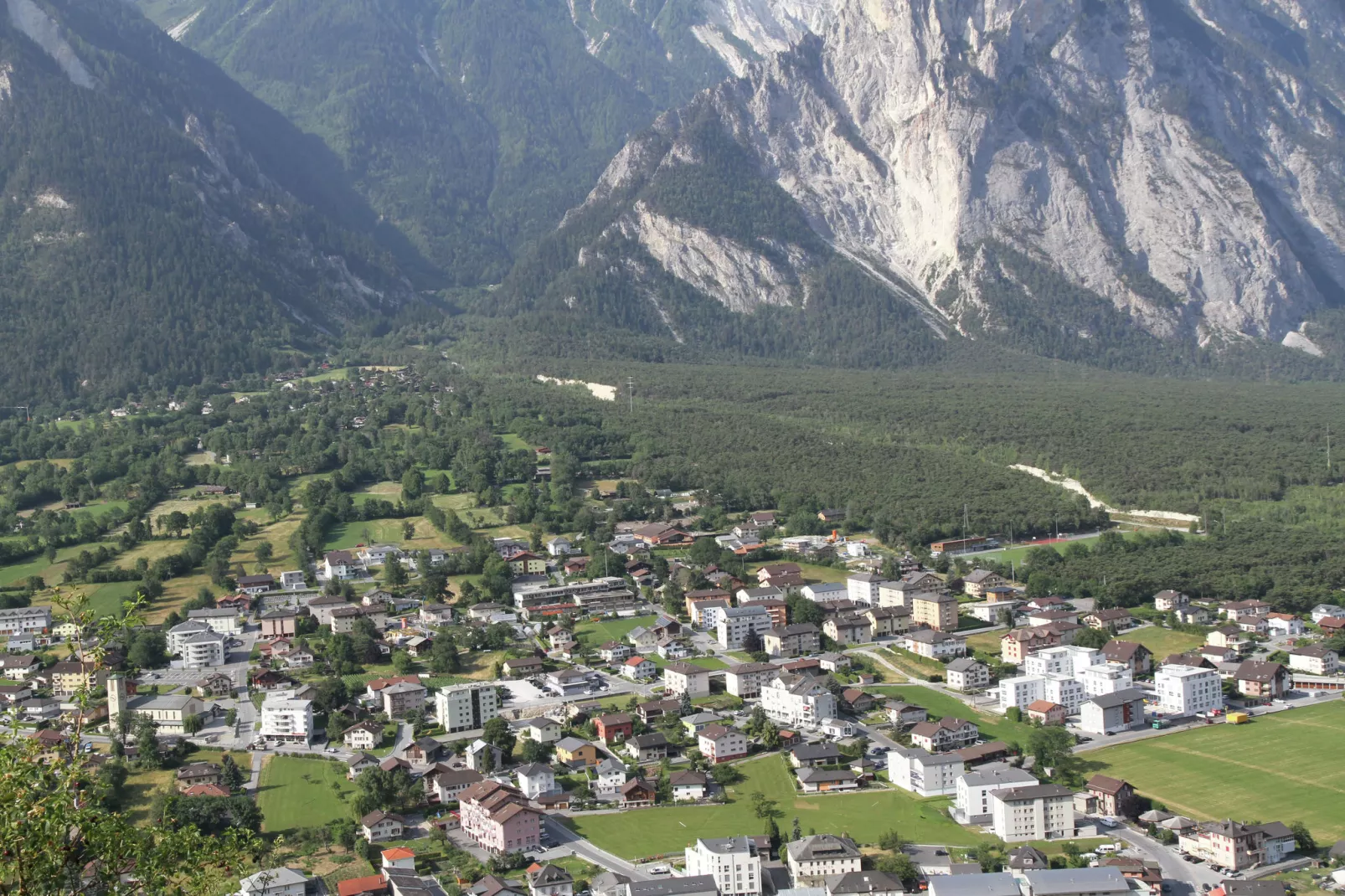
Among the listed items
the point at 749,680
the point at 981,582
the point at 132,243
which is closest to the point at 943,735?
the point at 749,680

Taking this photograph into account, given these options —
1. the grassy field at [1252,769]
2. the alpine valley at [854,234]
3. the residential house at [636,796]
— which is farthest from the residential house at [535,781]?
the alpine valley at [854,234]

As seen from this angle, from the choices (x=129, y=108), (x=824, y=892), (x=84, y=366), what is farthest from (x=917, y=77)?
(x=824, y=892)

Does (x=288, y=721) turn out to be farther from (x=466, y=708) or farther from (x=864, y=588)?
(x=864, y=588)

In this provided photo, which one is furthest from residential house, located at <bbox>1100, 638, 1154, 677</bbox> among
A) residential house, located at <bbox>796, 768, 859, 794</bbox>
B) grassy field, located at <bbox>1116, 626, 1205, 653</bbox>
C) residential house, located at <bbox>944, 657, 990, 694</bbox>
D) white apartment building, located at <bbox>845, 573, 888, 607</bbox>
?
residential house, located at <bbox>796, 768, 859, 794</bbox>

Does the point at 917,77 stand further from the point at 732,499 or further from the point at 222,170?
the point at 732,499

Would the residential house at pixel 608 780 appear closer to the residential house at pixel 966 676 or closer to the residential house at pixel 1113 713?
the residential house at pixel 966 676
